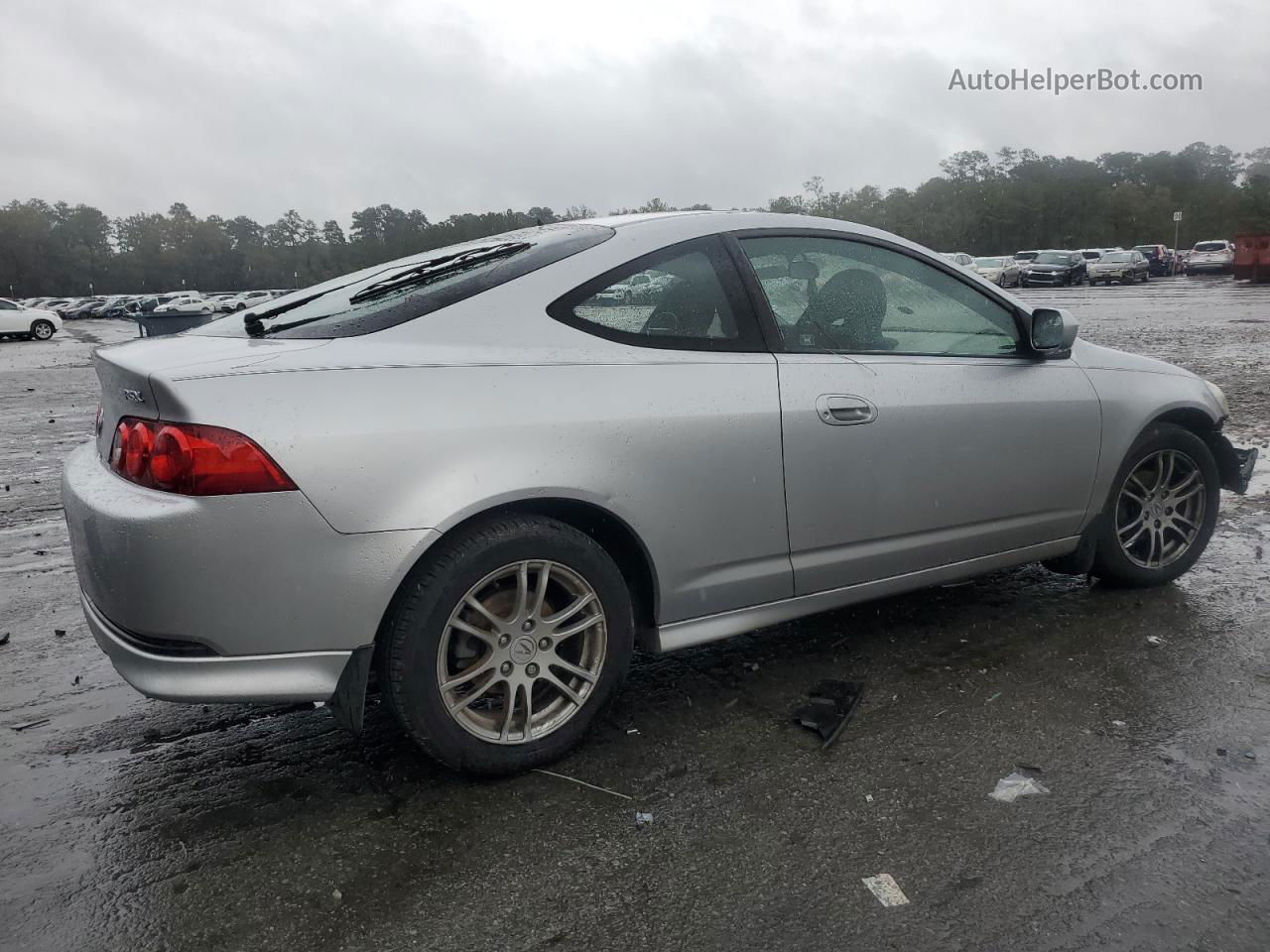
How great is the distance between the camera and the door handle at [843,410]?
328 cm

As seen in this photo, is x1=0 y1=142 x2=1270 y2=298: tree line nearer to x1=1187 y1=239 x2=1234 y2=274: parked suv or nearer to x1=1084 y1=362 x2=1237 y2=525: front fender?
x1=1187 y1=239 x2=1234 y2=274: parked suv

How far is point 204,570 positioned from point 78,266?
127 meters

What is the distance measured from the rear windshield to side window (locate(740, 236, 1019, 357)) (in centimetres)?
66

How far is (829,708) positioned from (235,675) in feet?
6.24

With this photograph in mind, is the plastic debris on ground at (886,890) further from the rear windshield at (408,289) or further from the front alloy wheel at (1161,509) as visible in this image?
the front alloy wheel at (1161,509)

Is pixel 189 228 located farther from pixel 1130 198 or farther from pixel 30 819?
pixel 30 819

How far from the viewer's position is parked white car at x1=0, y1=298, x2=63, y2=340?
33750 mm

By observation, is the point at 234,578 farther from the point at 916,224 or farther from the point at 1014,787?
the point at 916,224

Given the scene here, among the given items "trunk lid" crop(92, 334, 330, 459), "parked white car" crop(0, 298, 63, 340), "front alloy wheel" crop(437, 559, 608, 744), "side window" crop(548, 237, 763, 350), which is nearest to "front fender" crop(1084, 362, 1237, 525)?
"side window" crop(548, 237, 763, 350)

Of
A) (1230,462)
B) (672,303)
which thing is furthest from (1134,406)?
(672,303)

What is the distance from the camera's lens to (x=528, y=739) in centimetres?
288

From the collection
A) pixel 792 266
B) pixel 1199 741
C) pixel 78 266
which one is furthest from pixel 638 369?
pixel 78 266

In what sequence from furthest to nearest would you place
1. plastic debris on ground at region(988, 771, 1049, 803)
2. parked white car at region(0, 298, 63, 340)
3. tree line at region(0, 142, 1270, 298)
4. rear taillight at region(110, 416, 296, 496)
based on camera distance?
1. tree line at region(0, 142, 1270, 298)
2. parked white car at region(0, 298, 63, 340)
3. plastic debris on ground at region(988, 771, 1049, 803)
4. rear taillight at region(110, 416, 296, 496)

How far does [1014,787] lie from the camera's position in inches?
111
